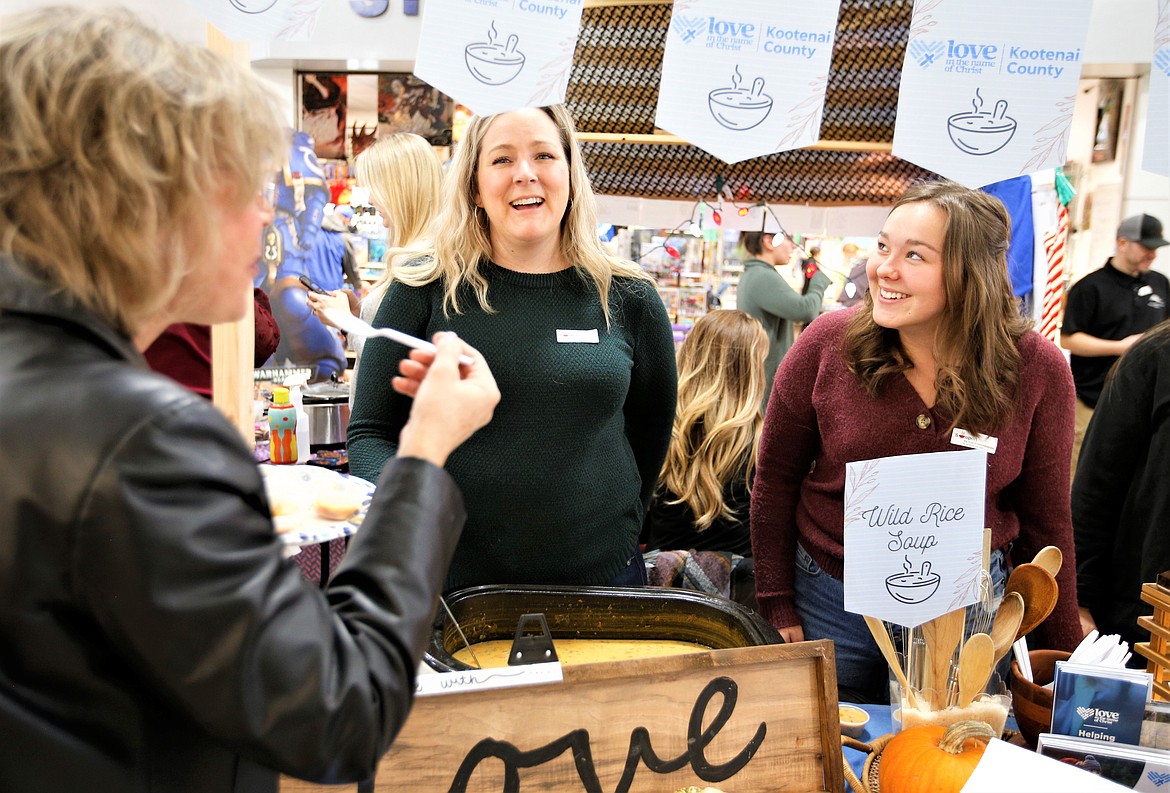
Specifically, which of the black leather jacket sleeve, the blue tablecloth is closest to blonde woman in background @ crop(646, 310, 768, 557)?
the blue tablecloth

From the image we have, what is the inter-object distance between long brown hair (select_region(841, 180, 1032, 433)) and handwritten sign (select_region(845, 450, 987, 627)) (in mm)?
534

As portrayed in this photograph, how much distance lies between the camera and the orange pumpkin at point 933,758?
1158 mm

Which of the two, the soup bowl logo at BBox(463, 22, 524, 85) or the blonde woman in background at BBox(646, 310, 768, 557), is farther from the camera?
the blonde woman in background at BBox(646, 310, 768, 557)

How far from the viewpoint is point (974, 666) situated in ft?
4.19

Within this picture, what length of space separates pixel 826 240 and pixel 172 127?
638cm

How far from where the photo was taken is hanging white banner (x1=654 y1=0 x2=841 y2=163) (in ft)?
4.71

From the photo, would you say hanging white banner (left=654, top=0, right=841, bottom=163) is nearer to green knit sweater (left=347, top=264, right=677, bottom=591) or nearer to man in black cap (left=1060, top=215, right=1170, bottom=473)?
green knit sweater (left=347, top=264, right=677, bottom=591)

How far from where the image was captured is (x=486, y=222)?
1.93 metres

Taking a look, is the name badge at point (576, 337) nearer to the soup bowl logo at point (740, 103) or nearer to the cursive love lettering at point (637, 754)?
the soup bowl logo at point (740, 103)

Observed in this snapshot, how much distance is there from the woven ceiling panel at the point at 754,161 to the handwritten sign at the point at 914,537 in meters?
1.62

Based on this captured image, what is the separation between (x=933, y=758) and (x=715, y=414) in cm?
171

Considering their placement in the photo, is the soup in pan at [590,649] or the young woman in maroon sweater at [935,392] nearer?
the soup in pan at [590,649]

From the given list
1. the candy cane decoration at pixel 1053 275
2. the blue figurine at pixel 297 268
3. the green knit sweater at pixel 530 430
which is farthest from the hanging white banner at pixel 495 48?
the candy cane decoration at pixel 1053 275

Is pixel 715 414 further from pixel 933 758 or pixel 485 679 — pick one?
pixel 485 679
